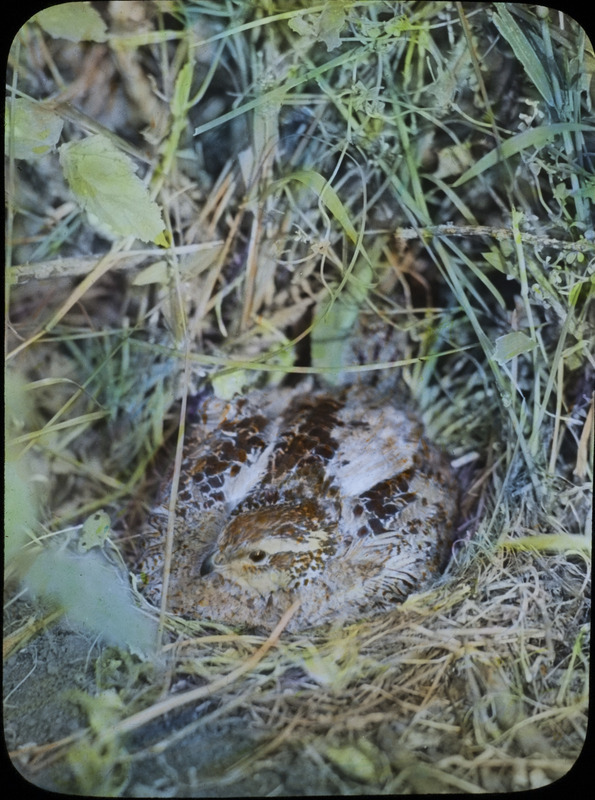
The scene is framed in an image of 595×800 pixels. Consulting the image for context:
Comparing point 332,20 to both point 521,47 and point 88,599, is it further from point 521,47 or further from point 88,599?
point 88,599

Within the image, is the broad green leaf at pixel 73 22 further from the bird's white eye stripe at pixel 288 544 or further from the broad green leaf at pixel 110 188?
the bird's white eye stripe at pixel 288 544

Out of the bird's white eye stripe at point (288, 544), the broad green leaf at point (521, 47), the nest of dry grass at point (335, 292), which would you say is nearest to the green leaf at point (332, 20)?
the nest of dry grass at point (335, 292)

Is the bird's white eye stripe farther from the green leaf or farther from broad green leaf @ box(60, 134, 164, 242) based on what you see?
the green leaf

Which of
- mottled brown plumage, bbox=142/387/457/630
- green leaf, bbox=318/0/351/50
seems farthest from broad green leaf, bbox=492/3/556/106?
mottled brown plumage, bbox=142/387/457/630

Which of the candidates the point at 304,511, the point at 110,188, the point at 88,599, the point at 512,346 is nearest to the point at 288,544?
the point at 304,511

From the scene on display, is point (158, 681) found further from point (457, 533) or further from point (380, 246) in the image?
point (380, 246)

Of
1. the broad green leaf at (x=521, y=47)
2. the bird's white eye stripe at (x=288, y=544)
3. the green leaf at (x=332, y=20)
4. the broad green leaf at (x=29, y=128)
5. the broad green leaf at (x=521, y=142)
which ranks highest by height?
the broad green leaf at (x=29, y=128)
